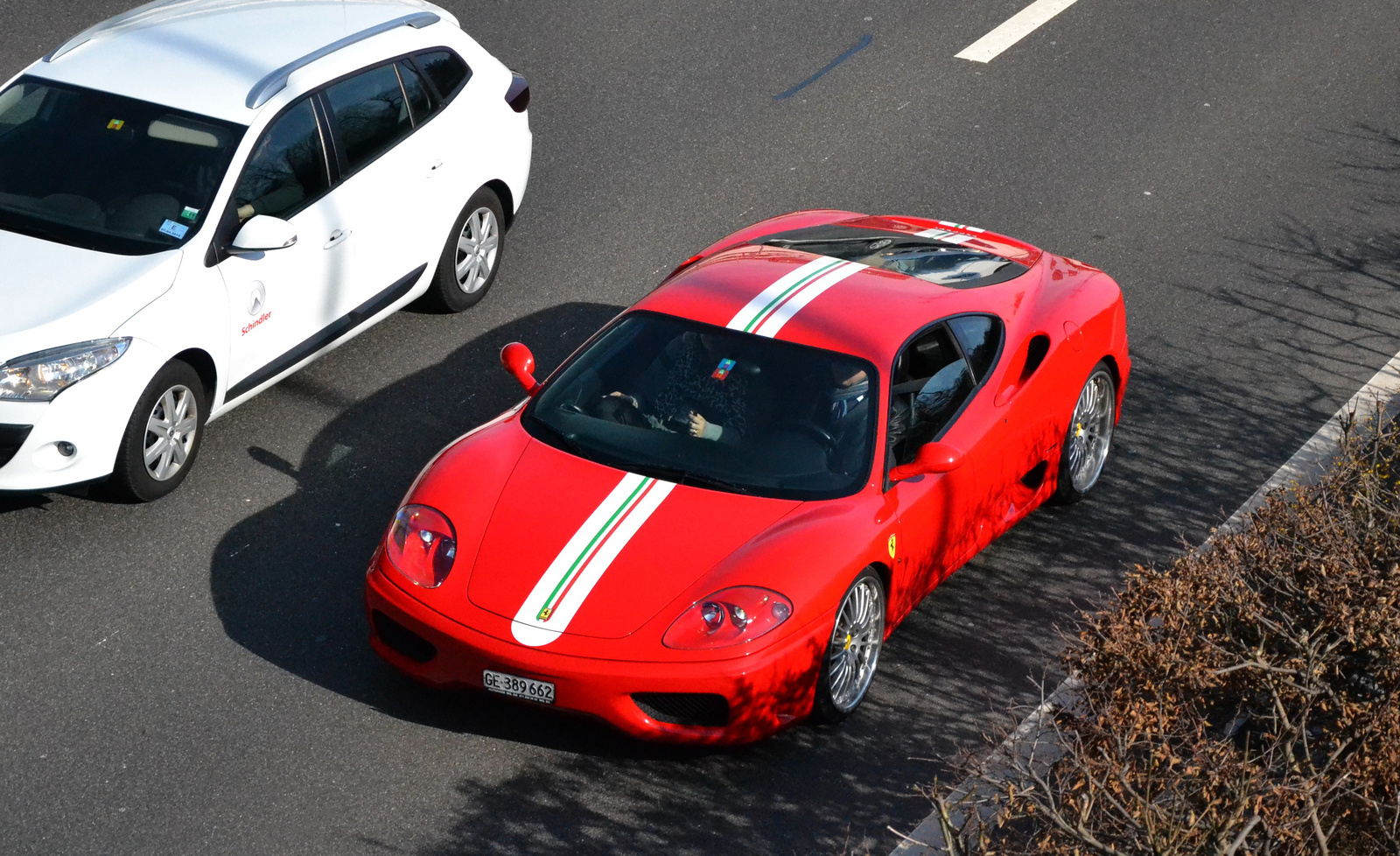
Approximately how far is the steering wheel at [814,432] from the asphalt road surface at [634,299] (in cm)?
97

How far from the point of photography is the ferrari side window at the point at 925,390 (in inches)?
264

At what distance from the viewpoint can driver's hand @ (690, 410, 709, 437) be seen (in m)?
6.54

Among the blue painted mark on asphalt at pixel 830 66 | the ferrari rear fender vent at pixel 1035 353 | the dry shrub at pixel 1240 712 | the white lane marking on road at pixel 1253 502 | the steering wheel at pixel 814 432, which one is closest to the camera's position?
the dry shrub at pixel 1240 712

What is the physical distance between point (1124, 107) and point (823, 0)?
2789 mm

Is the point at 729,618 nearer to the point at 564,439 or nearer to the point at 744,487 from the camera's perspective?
the point at 744,487

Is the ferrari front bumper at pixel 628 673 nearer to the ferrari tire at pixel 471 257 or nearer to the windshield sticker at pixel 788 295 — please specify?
the windshield sticker at pixel 788 295

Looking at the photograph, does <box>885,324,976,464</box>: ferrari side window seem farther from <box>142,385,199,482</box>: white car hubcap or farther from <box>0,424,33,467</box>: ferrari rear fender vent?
<box>0,424,33,467</box>: ferrari rear fender vent

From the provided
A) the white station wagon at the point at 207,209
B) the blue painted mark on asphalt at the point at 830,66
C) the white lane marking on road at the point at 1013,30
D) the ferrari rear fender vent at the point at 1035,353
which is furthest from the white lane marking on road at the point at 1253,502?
the blue painted mark on asphalt at the point at 830,66

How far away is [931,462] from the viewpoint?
6.39 m

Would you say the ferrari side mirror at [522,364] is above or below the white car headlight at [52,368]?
below

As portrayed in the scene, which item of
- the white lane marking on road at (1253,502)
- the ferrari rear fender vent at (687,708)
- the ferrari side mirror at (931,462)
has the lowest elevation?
the white lane marking on road at (1253,502)

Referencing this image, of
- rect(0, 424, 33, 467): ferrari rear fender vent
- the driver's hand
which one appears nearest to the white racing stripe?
the driver's hand

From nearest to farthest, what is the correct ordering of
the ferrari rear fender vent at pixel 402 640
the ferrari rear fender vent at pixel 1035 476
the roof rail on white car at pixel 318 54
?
1. the ferrari rear fender vent at pixel 402 640
2. the ferrari rear fender vent at pixel 1035 476
3. the roof rail on white car at pixel 318 54

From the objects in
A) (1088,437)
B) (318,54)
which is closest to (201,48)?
(318,54)
